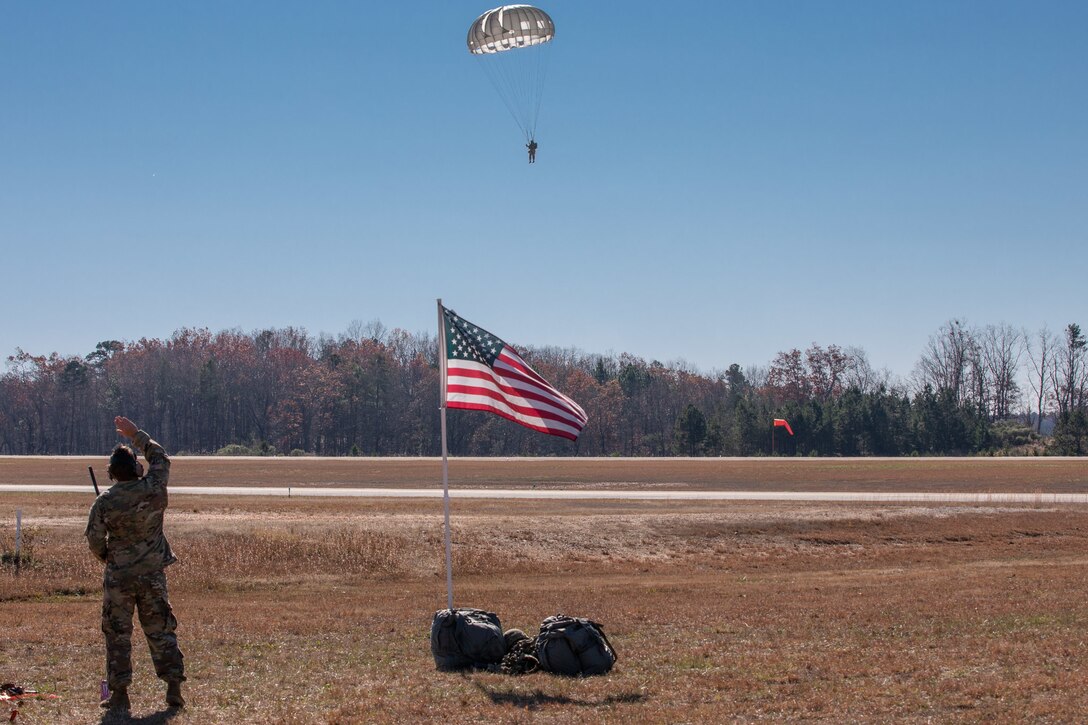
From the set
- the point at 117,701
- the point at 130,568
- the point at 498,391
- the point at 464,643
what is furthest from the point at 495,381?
the point at 117,701

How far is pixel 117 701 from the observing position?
8.89 meters

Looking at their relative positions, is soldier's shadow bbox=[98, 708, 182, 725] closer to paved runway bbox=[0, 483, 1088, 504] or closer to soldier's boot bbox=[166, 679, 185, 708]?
soldier's boot bbox=[166, 679, 185, 708]

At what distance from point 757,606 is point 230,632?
831cm

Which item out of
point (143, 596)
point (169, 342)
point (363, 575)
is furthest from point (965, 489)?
point (169, 342)

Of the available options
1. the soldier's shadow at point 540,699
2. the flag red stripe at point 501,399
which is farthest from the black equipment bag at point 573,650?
the flag red stripe at point 501,399

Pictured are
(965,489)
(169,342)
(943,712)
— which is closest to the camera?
(943,712)

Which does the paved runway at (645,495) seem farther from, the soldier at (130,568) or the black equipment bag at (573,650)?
the soldier at (130,568)

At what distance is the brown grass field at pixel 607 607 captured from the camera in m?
9.20

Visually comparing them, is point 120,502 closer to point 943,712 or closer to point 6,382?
point 943,712

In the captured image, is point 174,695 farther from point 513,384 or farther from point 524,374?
point 524,374

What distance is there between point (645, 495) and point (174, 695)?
129 feet

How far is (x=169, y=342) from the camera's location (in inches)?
6973

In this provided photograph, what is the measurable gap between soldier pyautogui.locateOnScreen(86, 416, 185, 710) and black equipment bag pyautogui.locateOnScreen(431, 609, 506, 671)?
9.29ft

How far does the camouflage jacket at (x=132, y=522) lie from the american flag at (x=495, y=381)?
415cm
